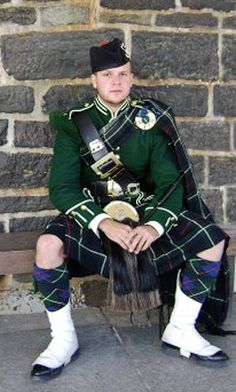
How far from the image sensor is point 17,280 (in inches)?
148

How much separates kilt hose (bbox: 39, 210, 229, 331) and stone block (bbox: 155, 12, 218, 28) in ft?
3.60

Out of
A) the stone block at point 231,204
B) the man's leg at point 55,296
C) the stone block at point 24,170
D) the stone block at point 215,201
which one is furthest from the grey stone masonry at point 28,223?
the stone block at point 231,204

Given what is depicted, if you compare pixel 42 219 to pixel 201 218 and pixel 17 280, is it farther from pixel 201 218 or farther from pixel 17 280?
pixel 201 218

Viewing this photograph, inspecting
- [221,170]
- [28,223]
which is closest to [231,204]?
[221,170]

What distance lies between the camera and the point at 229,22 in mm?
3834

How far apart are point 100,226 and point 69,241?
155 millimetres

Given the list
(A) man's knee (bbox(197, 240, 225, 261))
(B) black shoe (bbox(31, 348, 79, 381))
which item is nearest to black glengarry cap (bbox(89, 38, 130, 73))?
(A) man's knee (bbox(197, 240, 225, 261))

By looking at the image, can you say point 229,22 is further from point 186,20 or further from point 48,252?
point 48,252

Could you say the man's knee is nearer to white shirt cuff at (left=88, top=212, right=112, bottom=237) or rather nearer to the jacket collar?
white shirt cuff at (left=88, top=212, right=112, bottom=237)

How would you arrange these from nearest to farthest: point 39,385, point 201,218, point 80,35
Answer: point 39,385 < point 201,218 < point 80,35

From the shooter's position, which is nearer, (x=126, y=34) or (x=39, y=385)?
(x=39, y=385)

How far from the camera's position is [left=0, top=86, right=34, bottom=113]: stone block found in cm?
359

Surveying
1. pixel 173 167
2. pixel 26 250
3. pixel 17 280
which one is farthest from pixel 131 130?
pixel 17 280

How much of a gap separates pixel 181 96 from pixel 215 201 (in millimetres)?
639
